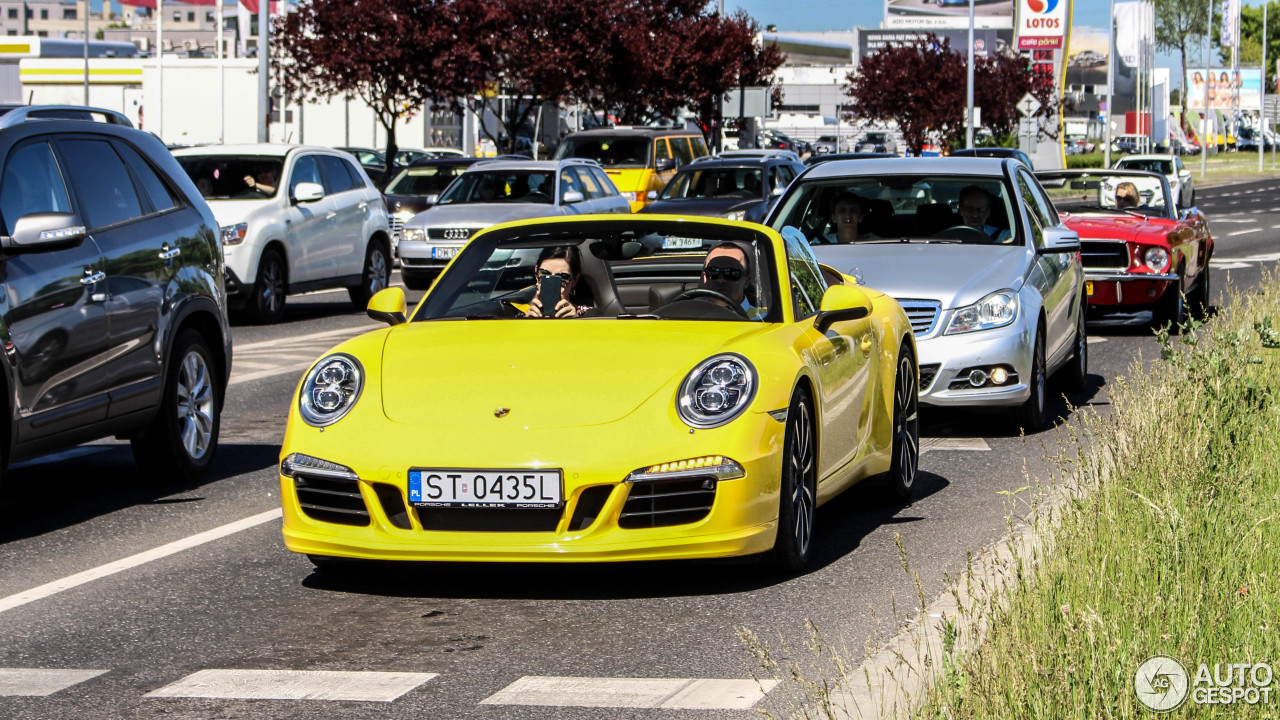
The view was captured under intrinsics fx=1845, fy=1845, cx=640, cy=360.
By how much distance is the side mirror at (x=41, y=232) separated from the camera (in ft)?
24.1

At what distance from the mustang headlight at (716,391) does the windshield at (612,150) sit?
2634cm

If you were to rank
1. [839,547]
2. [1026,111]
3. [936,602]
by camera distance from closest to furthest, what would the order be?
1. [936,602]
2. [839,547]
3. [1026,111]

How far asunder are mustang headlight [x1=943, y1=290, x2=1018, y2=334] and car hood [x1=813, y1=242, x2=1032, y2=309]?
0.04 m

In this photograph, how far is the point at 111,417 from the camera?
831 cm

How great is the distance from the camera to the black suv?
24.8ft

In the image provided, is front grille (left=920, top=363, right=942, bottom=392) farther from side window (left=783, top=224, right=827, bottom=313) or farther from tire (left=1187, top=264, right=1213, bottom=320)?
tire (left=1187, top=264, right=1213, bottom=320)

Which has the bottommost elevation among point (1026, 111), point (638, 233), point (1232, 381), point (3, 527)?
point (3, 527)

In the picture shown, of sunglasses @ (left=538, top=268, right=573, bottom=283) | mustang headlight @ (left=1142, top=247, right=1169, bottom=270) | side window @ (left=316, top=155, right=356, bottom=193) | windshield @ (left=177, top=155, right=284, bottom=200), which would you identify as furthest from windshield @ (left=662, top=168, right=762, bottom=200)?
sunglasses @ (left=538, top=268, right=573, bottom=283)

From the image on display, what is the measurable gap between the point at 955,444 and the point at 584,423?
474 cm

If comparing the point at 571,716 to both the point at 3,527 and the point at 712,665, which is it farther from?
the point at 3,527

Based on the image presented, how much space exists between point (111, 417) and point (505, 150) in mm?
35893

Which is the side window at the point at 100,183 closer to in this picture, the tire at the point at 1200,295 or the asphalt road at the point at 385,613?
the asphalt road at the point at 385,613

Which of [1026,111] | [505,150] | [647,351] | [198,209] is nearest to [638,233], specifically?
[647,351]

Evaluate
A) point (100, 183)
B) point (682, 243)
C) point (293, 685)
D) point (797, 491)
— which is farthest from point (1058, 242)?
point (293, 685)
